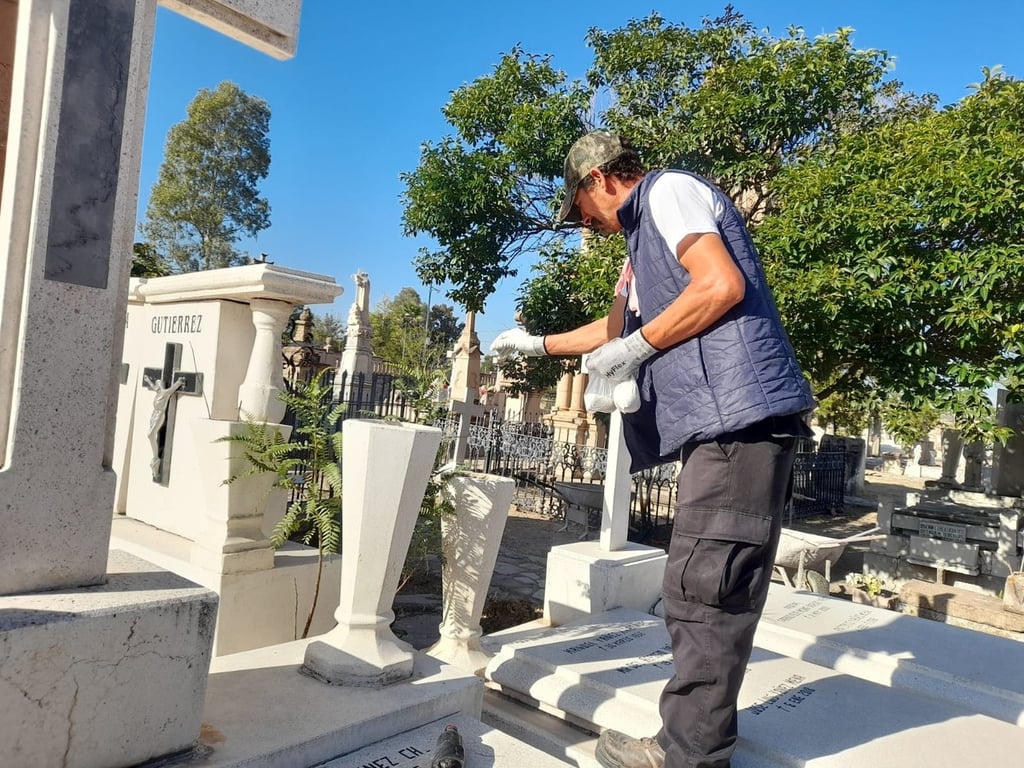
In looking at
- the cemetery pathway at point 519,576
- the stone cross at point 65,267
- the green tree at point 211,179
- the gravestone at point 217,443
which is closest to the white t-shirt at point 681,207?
the stone cross at point 65,267

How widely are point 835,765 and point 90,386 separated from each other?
2.62m

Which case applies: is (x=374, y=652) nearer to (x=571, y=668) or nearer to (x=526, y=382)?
(x=571, y=668)

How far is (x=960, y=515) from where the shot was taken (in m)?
7.43

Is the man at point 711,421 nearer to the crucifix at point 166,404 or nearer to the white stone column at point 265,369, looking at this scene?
the white stone column at point 265,369

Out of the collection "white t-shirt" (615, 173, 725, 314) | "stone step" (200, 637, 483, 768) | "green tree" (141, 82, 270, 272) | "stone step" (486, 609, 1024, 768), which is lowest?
"stone step" (486, 609, 1024, 768)

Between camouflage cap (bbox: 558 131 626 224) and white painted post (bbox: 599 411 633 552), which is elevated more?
camouflage cap (bbox: 558 131 626 224)

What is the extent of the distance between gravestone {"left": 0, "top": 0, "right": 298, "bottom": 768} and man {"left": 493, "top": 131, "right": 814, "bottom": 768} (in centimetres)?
133

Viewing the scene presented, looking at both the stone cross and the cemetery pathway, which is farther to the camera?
the cemetery pathway

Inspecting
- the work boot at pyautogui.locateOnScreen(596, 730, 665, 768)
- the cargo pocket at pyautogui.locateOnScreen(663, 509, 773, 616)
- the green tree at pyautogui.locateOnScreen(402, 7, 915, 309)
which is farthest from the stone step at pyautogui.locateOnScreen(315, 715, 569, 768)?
the green tree at pyautogui.locateOnScreen(402, 7, 915, 309)

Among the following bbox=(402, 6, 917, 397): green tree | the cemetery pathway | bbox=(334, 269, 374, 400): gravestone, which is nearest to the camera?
the cemetery pathway

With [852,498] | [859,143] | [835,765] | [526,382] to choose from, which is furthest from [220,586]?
[852,498]

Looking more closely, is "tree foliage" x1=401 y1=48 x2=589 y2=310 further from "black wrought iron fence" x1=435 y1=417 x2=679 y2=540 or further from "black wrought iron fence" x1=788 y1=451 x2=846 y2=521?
"black wrought iron fence" x1=788 y1=451 x2=846 y2=521

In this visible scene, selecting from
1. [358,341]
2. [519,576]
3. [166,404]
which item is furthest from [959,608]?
[358,341]

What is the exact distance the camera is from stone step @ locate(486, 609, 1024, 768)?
250cm
